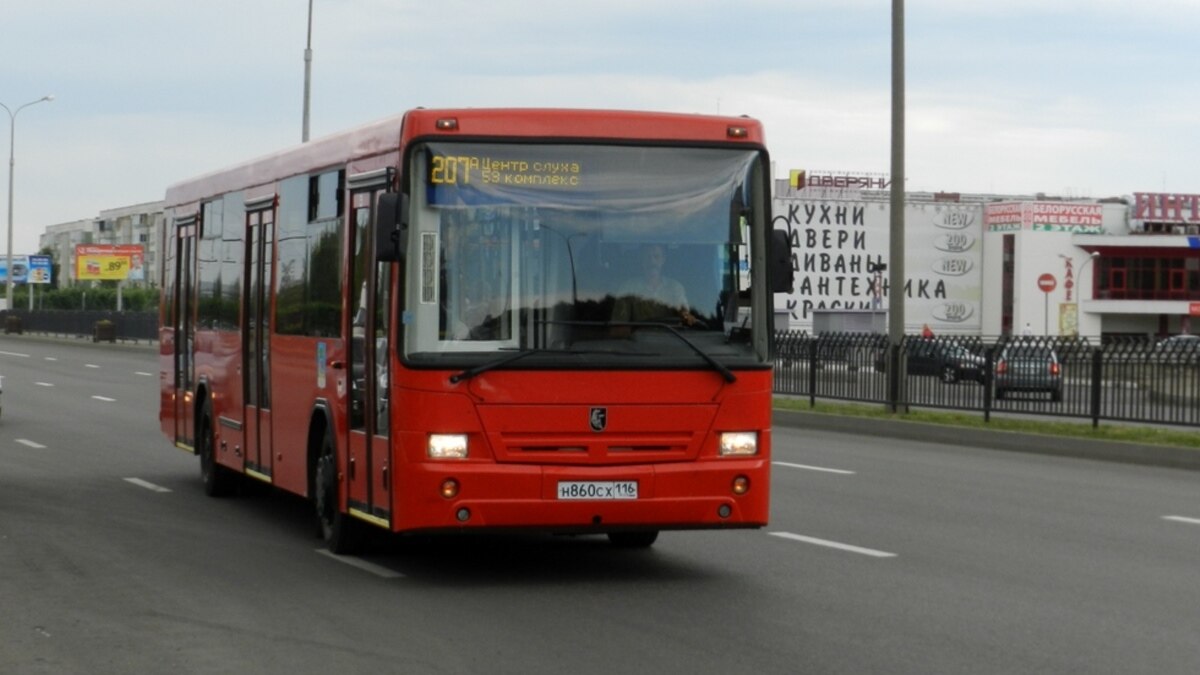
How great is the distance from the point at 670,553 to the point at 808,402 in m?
20.6

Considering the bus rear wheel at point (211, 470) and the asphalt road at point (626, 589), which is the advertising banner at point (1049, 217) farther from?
the bus rear wheel at point (211, 470)

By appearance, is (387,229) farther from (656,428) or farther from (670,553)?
(670,553)

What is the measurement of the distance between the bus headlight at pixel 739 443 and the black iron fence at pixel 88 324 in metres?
63.1

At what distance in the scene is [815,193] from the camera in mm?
122312

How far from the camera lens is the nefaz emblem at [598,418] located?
11.1 meters

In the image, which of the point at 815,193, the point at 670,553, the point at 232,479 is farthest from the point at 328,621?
the point at 815,193

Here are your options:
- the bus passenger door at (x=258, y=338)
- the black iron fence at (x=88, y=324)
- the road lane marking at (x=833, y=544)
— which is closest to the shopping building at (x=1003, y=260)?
the black iron fence at (x=88, y=324)

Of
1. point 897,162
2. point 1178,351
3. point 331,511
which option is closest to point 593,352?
point 331,511

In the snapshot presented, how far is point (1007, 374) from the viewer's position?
2820 cm

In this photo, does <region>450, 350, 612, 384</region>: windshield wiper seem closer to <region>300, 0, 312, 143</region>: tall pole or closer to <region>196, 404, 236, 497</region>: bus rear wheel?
<region>196, 404, 236, 497</region>: bus rear wheel

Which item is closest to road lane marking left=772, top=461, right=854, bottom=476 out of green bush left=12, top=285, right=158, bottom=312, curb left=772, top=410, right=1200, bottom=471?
curb left=772, top=410, right=1200, bottom=471

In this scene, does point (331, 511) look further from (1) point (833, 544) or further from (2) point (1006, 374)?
(2) point (1006, 374)

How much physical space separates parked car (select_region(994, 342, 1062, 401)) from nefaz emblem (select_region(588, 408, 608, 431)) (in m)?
16.9

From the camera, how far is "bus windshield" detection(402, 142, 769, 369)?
1102 cm
